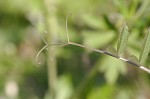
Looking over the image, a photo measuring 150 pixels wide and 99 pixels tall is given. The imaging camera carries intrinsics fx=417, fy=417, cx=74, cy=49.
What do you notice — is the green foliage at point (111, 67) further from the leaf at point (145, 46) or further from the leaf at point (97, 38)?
the leaf at point (145, 46)

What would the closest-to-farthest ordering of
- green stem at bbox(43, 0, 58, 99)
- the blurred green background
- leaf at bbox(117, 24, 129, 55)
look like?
leaf at bbox(117, 24, 129, 55), the blurred green background, green stem at bbox(43, 0, 58, 99)

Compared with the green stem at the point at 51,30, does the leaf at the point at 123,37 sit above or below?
above

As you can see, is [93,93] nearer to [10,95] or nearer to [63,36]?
[63,36]

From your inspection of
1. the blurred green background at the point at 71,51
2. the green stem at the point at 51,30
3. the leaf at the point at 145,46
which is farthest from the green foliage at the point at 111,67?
the leaf at the point at 145,46

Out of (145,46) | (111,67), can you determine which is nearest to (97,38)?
(111,67)

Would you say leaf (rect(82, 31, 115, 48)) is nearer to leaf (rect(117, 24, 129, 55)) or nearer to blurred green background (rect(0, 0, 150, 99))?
blurred green background (rect(0, 0, 150, 99))

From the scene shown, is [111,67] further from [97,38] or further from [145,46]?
[145,46]

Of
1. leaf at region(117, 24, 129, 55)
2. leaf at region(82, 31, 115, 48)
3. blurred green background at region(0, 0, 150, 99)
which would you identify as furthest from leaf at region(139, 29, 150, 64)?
leaf at region(82, 31, 115, 48)

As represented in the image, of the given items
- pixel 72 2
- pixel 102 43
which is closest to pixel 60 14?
pixel 72 2
